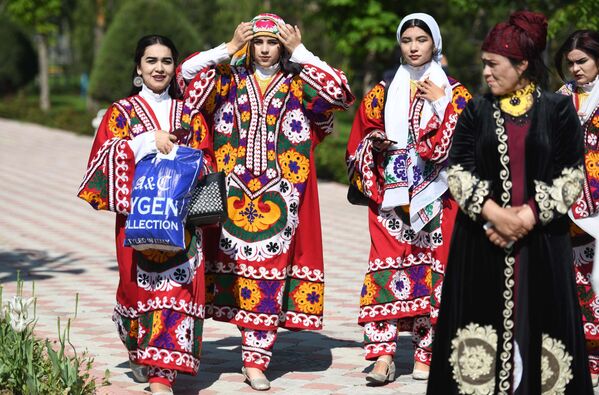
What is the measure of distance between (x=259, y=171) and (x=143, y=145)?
0.74 meters

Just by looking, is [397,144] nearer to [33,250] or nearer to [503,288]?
[503,288]

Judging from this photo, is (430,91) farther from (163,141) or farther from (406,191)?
(163,141)

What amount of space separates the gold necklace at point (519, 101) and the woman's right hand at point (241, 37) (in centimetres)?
199

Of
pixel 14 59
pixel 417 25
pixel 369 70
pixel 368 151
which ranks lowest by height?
pixel 368 151

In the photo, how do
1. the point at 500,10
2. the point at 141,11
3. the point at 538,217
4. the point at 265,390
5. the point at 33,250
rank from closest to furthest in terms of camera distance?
the point at 538,217 < the point at 265,390 < the point at 33,250 < the point at 500,10 < the point at 141,11

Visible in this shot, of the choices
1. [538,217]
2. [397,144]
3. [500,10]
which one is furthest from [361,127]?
[500,10]

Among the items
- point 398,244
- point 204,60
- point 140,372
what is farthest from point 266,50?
point 140,372

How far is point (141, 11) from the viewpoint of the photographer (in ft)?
84.2

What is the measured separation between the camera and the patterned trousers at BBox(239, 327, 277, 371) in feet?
21.7

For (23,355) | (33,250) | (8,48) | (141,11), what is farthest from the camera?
(8,48)

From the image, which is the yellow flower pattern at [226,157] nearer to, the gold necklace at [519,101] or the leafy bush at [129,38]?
the gold necklace at [519,101]

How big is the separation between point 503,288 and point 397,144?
2.05 m

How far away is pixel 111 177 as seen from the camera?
620cm

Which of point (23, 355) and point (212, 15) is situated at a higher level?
point (212, 15)
